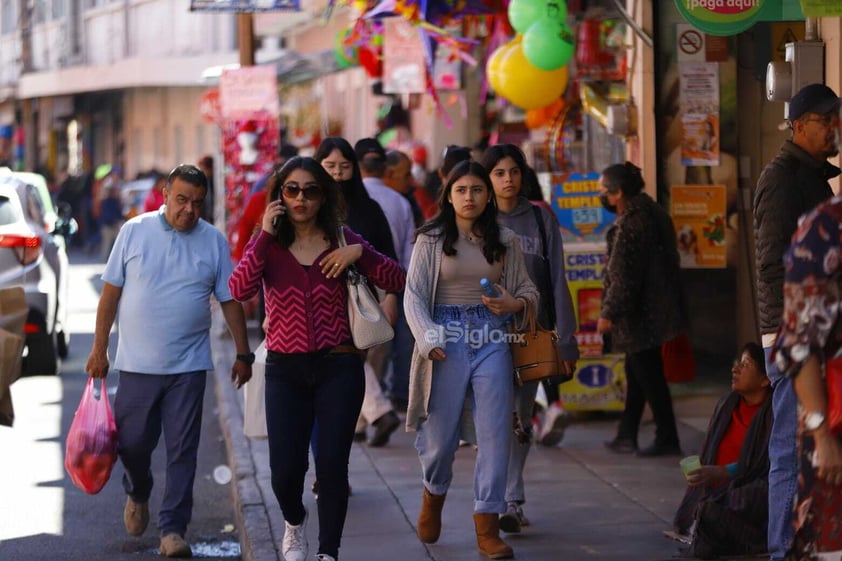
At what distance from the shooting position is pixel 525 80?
13469 millimetres

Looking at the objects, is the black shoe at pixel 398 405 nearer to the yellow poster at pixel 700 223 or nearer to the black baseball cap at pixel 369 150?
the black baseball cap at pixel 369 150

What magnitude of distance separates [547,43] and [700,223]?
2.10 metres

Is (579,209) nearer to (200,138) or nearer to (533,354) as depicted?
(533,354)

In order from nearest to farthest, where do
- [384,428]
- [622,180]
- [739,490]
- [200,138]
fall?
[739,490], [622,180], [384,428], [200,138]

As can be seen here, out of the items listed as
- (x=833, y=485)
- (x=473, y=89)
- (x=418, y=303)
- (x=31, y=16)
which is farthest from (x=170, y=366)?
(x=31, y=16)

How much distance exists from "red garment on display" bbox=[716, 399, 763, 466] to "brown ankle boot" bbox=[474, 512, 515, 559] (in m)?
1.08

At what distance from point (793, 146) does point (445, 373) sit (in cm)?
184

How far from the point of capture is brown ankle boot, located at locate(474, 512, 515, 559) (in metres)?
7.19

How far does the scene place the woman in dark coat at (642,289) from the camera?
9875 mm

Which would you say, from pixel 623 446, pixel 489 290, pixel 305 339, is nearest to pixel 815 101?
pixel 489 290

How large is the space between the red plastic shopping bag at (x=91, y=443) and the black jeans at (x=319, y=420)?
4.22 ft

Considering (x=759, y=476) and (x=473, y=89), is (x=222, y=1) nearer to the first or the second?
(x=473, y=89)

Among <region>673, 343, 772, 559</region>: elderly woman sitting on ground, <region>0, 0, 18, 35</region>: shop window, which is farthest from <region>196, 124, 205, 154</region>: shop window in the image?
<region>673, 343, 772, 559</region>: elderly woman sitting on ground

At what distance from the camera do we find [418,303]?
710 cm
